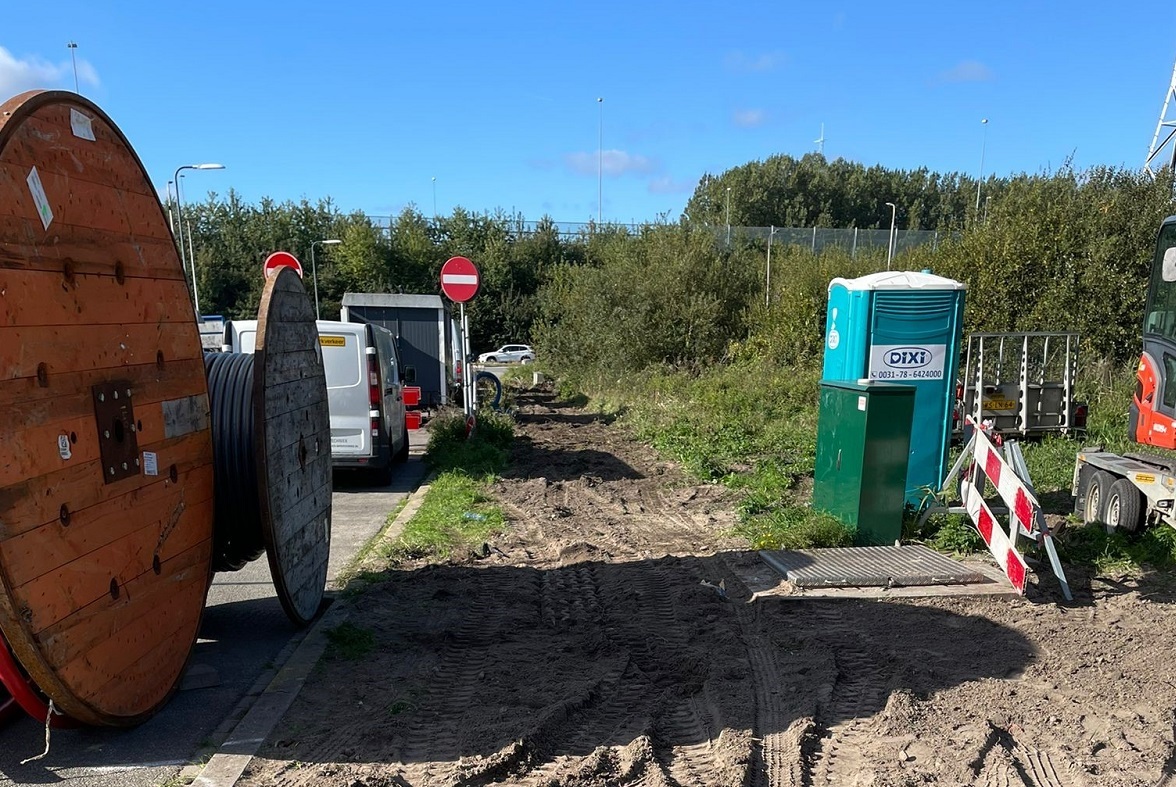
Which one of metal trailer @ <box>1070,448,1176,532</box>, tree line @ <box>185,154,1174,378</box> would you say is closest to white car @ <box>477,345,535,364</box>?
tree line @ <box>185,154,1174,378</box>

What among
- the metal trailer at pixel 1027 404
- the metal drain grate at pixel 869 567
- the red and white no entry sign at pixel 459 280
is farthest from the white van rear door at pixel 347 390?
the metal trailer at pixel 1027 404

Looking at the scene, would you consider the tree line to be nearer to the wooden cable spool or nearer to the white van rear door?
the white van rear door

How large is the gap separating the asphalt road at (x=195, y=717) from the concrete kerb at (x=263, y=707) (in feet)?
0.08

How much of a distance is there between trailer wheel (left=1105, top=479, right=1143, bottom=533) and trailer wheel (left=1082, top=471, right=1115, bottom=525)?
3.8 inches

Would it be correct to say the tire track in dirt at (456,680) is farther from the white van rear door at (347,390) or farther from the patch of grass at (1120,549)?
the patch of grass at (1120,549)

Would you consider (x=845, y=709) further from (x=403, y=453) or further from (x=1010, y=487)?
(x=403, y=453)

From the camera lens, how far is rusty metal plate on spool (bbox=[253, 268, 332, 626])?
4320 mm

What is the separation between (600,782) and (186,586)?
2510 mm

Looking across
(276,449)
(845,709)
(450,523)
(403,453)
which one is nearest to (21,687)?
(276,449)

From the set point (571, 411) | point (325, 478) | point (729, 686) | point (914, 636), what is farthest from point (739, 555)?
point (571, 411)

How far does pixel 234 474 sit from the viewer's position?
185 inches

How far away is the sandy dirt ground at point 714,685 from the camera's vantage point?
3572mm

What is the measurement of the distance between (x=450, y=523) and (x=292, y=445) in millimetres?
3450

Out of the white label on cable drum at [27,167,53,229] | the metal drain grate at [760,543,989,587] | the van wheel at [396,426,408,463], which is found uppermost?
the white label on cable drum at [27,167,53,229]
